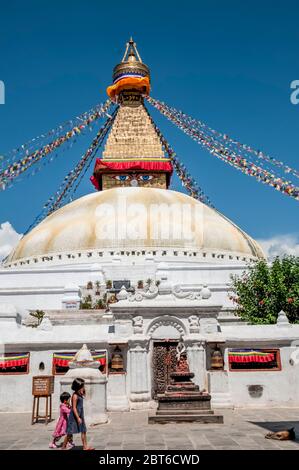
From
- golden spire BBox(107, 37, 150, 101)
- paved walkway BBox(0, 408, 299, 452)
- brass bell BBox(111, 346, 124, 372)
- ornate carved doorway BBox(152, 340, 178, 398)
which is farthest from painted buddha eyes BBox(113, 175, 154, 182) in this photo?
paved walkway BBox(0, 408, 299, 452)

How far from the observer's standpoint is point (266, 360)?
1477cm

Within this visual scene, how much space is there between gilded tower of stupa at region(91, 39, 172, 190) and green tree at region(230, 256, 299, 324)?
2041 cm

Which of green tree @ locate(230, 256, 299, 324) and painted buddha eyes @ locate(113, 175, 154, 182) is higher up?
painted buddha eyes @ locate(113, 175, 154, 182)

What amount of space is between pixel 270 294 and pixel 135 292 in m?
6.39

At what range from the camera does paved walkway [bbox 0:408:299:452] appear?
855cm

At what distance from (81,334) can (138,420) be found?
12.0 feet

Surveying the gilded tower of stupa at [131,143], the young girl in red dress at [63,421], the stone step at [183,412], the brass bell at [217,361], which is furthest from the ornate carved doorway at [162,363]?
the gilded tower of stupa at [131,143]

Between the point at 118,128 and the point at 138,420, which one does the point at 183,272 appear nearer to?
the point at 138,420

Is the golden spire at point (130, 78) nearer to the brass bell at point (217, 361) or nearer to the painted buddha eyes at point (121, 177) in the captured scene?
the painted buddha eyes at point (121, 177)

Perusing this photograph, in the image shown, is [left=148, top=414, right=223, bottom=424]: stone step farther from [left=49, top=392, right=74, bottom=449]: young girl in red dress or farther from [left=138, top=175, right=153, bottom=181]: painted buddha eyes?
[left=138, top=175, right=153, bottom=181]: painted buddha eyes

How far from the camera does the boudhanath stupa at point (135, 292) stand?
574 inches

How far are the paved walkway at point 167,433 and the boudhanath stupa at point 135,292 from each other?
4.70 ft

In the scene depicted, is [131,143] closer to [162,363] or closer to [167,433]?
[162,363]
